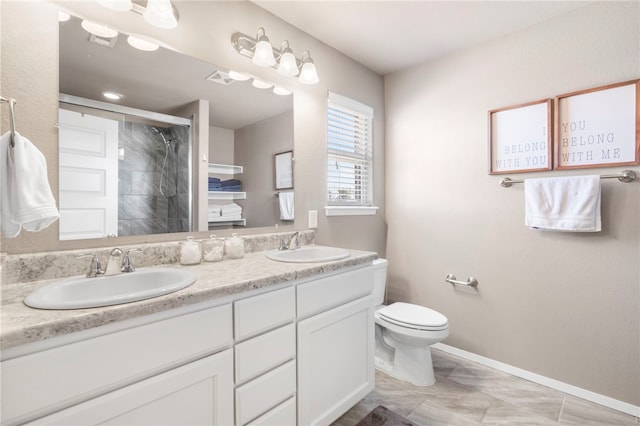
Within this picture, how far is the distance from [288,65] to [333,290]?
137cm

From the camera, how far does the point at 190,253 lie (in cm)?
136

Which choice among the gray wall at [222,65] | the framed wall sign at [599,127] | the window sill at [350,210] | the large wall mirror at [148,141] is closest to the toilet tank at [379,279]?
the gray wall at [222,65]

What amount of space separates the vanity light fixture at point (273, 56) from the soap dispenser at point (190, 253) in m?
1.09

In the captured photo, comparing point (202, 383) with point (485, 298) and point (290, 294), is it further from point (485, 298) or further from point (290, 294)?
point (485, 298)

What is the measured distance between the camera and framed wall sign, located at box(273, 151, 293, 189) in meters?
1.90

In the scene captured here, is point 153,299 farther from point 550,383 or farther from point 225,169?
point 550,383

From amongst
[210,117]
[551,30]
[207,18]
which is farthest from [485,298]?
[207,18]

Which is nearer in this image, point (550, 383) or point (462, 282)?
point (550, 383)

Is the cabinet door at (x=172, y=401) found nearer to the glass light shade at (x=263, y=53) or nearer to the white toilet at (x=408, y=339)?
the white toilet at (x=408, y=339)

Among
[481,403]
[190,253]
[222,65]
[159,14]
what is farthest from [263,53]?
[481,403]

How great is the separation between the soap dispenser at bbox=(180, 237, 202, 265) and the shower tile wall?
135 millimetres

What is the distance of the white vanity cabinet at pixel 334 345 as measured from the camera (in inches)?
50.9

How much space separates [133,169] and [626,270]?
267 centimetres

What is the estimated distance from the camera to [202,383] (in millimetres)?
948
